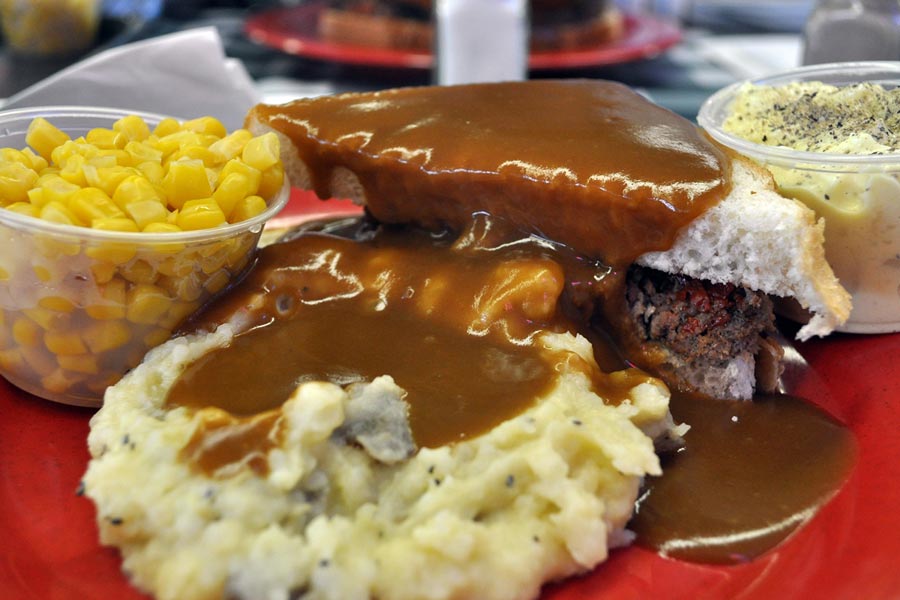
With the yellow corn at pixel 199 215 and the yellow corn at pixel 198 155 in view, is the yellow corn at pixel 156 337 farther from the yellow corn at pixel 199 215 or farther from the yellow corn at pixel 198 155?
the yellow corn at pixel 198 155

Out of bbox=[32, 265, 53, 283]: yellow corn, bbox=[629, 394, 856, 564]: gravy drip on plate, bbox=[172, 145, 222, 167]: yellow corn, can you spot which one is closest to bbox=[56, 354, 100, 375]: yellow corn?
bbox=[32, 265, 53, 283]: yellow corn

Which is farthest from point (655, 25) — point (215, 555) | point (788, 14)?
point (215, 555)

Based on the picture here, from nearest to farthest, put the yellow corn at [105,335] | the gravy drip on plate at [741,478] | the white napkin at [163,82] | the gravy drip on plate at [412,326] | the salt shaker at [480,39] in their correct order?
the gravy drip on plate at [741,478] < the gravy drip on plate at [412,326] < the yellow corn at [105,335] < the white napkin at [163,82] < the salt shaker at [480,39]

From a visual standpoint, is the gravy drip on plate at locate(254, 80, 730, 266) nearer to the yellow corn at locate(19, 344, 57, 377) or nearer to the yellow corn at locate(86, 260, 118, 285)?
the yellow corn at locate(86, 260, 118, 285)

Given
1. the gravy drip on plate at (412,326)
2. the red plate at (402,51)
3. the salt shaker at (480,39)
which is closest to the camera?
the gravy drip on plate at (412,326)

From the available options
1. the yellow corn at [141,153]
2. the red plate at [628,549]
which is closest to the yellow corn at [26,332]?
the red plate at [628,549]

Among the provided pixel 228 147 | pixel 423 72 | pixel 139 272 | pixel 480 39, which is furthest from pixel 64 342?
pixel 423 72
